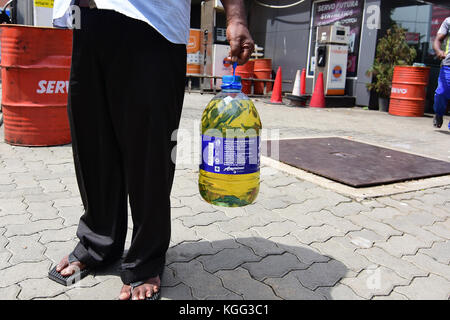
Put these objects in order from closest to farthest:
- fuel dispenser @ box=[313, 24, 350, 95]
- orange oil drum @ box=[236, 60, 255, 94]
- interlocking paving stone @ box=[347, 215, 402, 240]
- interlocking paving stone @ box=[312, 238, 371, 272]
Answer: interlocking paving stone @ box=[312, 238, 371, 272] < interlocking paving stone @ box=[347, 215, 402, 240] < fuel dispenser @ box=[313, 24, 350, 95] < orange oil drum @ box=[236, 60, 255, 94]

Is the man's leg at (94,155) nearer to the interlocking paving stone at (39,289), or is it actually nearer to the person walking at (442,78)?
the interlocking paving stone at (39,289)

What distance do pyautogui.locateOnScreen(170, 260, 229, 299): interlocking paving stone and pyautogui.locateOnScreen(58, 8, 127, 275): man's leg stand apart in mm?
348

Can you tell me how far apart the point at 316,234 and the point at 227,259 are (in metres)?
0.71

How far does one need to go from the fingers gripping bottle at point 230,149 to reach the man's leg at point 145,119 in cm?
23

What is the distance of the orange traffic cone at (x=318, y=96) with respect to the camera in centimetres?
1033

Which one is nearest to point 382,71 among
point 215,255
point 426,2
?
point 426,2

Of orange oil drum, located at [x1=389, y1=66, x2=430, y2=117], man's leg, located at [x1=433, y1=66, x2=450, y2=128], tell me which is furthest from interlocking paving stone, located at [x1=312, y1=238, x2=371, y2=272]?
orange oil drum, located at [x1=389, y1=66, x2=430, y2=117]

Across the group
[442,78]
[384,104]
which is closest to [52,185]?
[442,78]

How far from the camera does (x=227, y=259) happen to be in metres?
2.29

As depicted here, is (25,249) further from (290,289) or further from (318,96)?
(318,96)

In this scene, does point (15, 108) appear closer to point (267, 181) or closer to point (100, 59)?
point (267, 181)

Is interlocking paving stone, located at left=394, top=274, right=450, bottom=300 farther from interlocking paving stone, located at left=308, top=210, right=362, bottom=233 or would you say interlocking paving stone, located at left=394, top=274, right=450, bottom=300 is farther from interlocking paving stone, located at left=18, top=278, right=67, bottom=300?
interlocking paving stone, located at left=18, top=278, right=67, bottom=300

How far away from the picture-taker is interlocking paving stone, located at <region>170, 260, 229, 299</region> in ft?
6.37

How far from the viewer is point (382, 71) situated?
9852 mm
